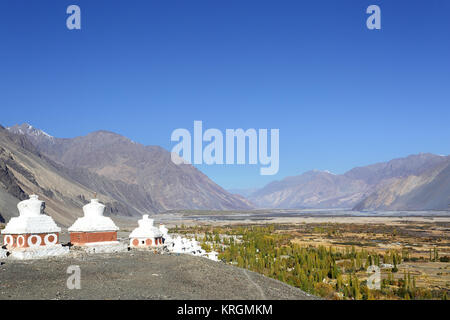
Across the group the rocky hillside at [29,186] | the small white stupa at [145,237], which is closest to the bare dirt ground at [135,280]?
the small white stupa at [145,237]

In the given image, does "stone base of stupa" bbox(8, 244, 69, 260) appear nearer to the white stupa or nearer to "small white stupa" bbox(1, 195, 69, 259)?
"small white stupa" bbox(1, 195, 69, 259)

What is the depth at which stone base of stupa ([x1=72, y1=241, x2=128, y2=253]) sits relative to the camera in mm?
28359

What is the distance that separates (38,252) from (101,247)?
13.2ft

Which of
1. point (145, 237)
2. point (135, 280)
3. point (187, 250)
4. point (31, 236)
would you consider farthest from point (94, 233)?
point (135, 280)

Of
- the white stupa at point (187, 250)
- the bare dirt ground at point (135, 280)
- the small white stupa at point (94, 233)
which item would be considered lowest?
the white stupa at point (187, 250)

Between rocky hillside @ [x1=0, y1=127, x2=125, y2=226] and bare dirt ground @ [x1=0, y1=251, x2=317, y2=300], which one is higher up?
rocky hillside @ [x1=0, y1=127, x2=125, y2=226]

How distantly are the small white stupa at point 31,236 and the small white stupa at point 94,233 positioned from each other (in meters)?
1.45

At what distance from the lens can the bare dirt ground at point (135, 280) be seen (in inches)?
698

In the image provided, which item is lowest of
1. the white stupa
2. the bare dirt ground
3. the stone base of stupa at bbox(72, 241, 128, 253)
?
the white stupa

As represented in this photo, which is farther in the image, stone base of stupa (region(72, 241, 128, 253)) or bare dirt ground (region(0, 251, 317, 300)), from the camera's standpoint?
stone base of stupa (region(72, 241, 128, 253))

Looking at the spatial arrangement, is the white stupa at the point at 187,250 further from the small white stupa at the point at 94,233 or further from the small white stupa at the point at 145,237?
the small white stupa at the point at 94,233

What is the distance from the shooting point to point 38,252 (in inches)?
1032

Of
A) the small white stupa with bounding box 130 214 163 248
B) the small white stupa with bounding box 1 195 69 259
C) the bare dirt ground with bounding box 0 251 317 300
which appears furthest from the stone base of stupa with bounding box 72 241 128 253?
the small white stupa with bounding box 130 214 163 248
